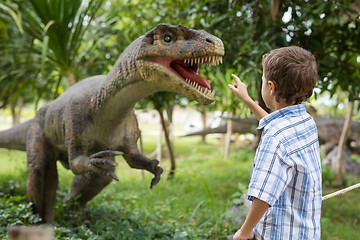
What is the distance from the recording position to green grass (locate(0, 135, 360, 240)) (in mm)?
2451

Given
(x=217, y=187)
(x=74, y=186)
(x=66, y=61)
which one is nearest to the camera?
(x=74, y=186)

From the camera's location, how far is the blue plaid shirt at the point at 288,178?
1086 millimetres

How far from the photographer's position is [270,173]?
1.08m

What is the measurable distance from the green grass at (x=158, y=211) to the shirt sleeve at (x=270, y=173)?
1.38m

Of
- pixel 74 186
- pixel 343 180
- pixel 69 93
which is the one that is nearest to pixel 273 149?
pixel 69 93

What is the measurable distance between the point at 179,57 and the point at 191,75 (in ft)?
0.45

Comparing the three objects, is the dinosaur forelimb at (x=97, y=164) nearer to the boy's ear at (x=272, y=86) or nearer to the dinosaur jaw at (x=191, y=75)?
the dinosaur jaw at (x=191, y=75)

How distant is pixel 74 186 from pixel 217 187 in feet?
7.76

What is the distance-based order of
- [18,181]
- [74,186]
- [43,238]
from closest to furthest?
[43,238], [74,186], [18,181]

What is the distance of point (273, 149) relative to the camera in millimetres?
1110

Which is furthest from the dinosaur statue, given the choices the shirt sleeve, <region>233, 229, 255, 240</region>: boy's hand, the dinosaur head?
<region>233, 229, 255, 240</region>: boy's hand

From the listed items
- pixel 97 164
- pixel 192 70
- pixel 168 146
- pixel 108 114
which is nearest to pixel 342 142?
pixel 168 146

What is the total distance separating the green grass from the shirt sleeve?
138cm

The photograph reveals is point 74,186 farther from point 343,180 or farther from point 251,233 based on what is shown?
point 343,180
